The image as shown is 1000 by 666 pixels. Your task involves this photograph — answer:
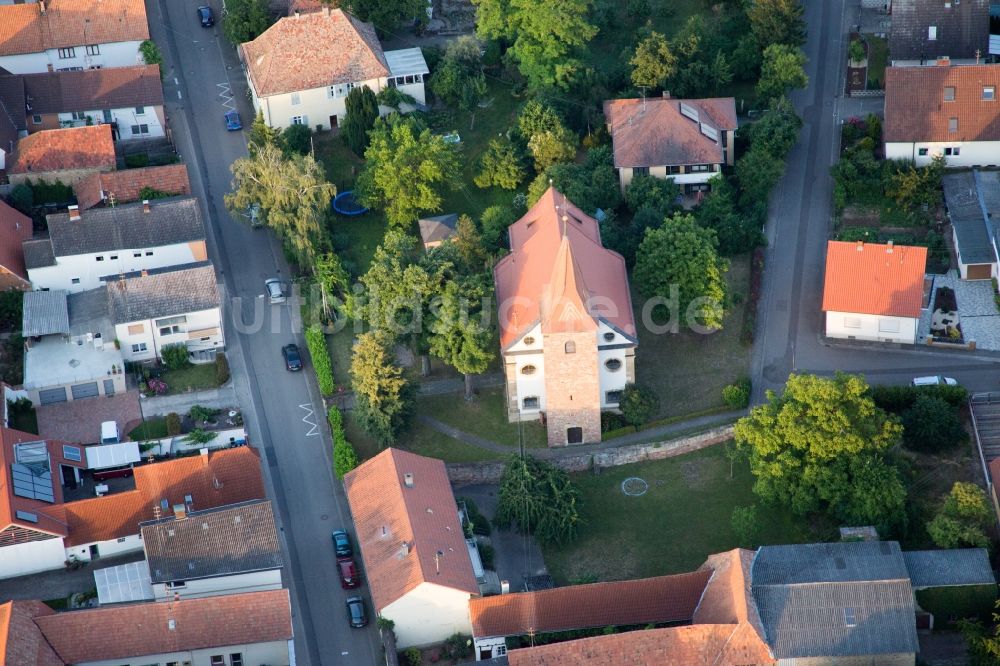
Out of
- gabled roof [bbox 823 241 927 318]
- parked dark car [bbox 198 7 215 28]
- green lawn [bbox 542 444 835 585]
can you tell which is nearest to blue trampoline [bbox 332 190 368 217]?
parked dark car [bbox 198 7 215 28]

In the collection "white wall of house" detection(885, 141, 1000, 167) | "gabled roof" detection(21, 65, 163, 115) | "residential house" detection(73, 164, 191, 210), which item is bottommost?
"residential house" detection(73, 164, 191, 210)

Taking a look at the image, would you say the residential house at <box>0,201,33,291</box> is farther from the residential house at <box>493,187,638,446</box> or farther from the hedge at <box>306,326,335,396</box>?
the residential house at <box>493,187,638,446</box>

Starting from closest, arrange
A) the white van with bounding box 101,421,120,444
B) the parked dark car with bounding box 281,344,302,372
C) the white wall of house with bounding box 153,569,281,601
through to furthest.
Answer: the white wall of house with bounding box 153,569,281,601
the white van with bounding box 101,421,120,444
the parked dark car with bounding box 281,344,302,372

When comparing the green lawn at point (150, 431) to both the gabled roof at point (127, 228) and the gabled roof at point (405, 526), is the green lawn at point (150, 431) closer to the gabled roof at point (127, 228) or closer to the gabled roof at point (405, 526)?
the gabled roof at point (405, 526)

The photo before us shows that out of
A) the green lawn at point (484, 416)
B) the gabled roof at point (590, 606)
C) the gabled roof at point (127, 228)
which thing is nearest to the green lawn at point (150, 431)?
the gabled roof at point (127, 228)

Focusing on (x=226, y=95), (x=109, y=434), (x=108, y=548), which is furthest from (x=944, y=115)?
(x=108, y=548)

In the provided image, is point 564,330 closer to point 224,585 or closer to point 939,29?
point 224,585
